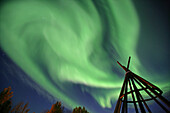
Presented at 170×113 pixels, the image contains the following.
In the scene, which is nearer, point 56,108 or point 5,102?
point 5,102

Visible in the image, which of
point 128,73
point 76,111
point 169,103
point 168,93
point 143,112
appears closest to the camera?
point 169,103

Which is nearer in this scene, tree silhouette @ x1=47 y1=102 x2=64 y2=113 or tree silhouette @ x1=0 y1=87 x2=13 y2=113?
tree silhouette @ x1=0 y1=87 x2=13 y2=113

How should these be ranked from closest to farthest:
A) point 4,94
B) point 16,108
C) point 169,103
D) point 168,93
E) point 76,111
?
point 169,103 < point 4,94 < point 16,108 < point 76,111 < point 168,93

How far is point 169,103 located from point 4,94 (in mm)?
28018

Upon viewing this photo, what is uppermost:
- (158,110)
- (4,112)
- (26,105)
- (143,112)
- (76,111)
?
(158,110)

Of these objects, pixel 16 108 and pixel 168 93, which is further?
pixel 168 93

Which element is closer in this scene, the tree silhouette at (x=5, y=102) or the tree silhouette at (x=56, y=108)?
the tree silhouette at (x=5, y=102)

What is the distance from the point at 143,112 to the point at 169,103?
1.83 m

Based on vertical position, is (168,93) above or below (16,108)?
above

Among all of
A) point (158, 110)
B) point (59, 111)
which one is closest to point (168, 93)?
point (158, 110)

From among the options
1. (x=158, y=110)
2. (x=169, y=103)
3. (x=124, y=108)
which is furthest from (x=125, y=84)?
(x=158, y=110)

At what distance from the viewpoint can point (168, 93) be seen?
74562mm

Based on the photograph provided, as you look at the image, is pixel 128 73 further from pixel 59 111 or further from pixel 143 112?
pixel 59 111

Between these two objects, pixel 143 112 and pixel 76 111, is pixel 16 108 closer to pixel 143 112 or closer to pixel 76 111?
pixel 76 111
